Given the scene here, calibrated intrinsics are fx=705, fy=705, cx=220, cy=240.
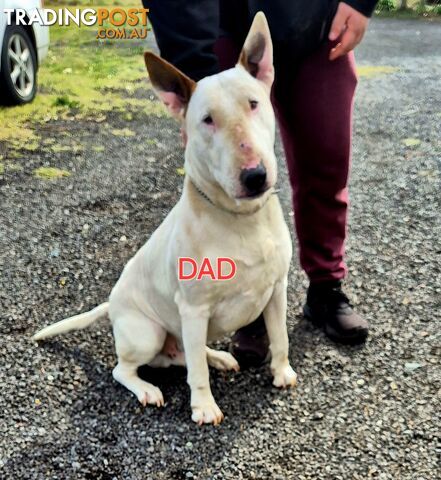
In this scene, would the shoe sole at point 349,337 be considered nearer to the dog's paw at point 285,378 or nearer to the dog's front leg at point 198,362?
the dog's paw at point 285,378

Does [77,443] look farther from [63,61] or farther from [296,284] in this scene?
[63,61]

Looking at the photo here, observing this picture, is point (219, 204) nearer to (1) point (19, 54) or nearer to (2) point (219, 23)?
(2) point (219, 23)

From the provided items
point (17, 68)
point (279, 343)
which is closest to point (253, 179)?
point (279, 343)

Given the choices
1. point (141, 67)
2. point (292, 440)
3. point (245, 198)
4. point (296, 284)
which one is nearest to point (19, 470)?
point (292, 440)

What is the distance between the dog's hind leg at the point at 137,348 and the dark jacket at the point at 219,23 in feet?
3.48

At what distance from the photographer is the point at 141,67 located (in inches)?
359

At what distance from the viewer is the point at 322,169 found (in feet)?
10.6

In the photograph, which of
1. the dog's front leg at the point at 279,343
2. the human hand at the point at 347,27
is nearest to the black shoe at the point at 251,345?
the dog's front leg at the point at 279,343

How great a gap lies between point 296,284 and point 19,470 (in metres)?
1.82

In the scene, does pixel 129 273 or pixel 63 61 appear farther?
pixel 63 61

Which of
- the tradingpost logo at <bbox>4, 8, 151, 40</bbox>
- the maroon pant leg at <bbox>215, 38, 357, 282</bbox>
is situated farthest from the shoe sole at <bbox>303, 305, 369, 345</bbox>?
the tradingpost logo at <bbox>4, 8, 151, 40</bbox>

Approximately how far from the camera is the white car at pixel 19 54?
6.84 metres

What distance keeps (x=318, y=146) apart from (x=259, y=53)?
2.23 feet

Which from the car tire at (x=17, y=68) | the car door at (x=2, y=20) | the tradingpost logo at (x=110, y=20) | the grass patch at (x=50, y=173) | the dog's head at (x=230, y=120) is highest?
the dog's head at (x=230, y=120)
